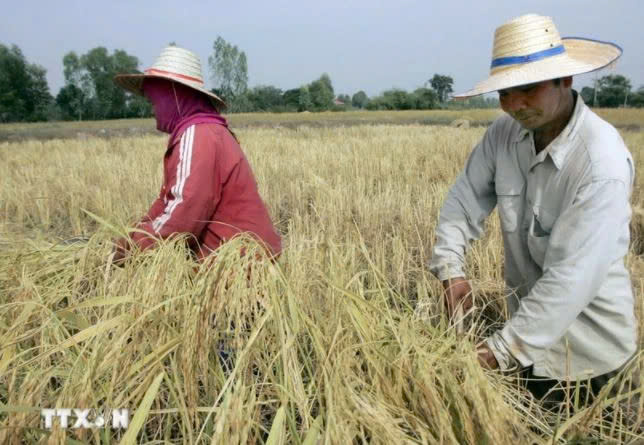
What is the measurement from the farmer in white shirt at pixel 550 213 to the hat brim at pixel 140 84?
1055mm

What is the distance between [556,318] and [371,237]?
2.35m

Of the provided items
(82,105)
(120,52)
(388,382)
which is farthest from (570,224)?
(120,52)

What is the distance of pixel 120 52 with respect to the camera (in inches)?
2277

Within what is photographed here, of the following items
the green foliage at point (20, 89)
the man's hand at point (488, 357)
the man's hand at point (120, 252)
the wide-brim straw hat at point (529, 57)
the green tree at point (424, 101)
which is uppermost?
the green foliage at point (20, 89)

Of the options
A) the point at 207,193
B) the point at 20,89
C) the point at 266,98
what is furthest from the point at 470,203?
the point at 20,89

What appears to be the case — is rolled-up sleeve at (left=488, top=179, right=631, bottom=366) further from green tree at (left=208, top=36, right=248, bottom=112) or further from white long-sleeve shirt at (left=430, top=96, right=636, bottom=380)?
green tree at (left=208, top=36, right=248, bottom=112)

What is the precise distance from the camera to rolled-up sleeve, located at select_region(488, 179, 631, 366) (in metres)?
1.15

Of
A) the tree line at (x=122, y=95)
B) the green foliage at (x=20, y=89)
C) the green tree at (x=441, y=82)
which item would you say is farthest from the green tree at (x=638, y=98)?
the green foliage at (x=20, y=89)

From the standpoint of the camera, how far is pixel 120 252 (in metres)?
1.42

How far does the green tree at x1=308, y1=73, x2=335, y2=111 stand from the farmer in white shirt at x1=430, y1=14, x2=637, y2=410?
4942 centimetres

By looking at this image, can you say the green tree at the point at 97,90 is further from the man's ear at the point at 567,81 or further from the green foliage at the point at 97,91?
the man's ear at the point at 567,81

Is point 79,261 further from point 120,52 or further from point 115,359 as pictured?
point 120,52

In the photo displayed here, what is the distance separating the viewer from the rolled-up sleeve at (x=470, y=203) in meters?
1.67

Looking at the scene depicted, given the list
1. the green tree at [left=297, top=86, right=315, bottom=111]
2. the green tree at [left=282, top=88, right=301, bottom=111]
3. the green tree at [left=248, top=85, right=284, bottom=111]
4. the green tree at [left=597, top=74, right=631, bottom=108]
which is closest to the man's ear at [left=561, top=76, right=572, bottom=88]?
the green tree at [left=248, top=85, right=284, bottom=111]
